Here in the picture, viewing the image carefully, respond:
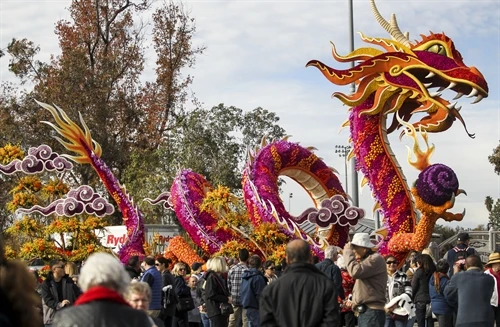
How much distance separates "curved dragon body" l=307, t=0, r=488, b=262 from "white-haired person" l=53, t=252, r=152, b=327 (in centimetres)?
1503

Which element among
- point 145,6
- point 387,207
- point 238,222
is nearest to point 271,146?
point 238,222

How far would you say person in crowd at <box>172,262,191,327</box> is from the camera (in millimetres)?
13617

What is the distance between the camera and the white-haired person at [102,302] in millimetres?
4848

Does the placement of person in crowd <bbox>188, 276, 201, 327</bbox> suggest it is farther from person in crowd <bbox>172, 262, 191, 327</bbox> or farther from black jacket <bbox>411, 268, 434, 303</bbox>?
black jacket <bbox>411, 268, 434, 303</bbox>

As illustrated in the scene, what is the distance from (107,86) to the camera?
4031 cm

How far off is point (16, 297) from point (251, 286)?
28.8 ft

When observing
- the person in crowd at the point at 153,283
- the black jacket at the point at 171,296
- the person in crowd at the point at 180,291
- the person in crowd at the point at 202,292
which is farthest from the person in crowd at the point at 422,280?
the person in crowd at the point at 153,283

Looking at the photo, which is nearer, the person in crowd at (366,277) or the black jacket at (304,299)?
Result: the black jacket at (304,299)

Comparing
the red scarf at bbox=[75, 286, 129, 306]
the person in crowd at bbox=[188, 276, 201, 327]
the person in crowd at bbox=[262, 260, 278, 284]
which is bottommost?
the person in crowd at bbox=[188, 276, 201, 327]

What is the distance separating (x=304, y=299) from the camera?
7.38 m

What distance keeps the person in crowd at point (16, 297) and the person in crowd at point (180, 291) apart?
8.55 m

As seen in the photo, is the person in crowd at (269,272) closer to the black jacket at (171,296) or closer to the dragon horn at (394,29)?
the black jacket at (171,296)

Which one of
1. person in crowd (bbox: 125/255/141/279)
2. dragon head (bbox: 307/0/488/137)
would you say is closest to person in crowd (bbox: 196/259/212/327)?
person in crowd (bbox: 125/255/141/279)

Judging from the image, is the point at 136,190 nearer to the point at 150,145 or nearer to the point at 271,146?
the point at 150,145
